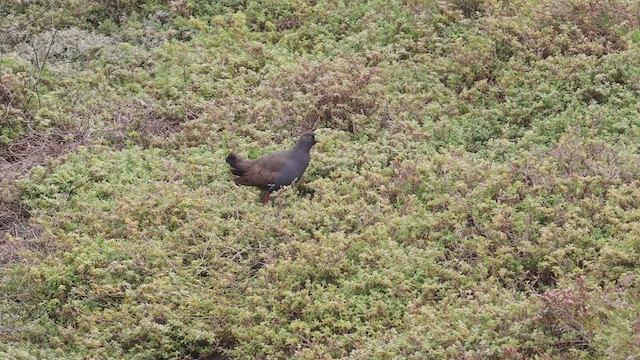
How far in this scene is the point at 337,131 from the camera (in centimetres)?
1049

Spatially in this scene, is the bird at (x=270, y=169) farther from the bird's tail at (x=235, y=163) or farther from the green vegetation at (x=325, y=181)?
the green vegetation at (x=325, y=181)

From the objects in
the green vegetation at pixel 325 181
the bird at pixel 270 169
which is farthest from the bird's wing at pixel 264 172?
the green vegetation at pixel 325 181

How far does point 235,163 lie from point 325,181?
3.19 ft

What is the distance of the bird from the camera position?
939 centimetres

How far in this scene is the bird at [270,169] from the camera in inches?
370

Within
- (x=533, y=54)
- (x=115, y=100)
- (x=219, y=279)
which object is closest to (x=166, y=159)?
(x=115, y=100)

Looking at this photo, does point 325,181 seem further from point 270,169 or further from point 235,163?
point 235,163

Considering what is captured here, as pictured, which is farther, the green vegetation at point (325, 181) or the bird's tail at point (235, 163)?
the bird's tail at point (235, 163)

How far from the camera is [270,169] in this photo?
31.0ft

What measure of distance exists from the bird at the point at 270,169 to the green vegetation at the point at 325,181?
0.43ft

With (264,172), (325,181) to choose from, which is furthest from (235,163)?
(325,181)

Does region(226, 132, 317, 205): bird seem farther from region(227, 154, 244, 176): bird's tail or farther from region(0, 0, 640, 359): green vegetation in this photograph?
region(0, 0, 640, 359): green vegetation

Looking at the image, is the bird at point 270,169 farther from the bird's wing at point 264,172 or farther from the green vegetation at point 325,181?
the green vegetation at point 325,181

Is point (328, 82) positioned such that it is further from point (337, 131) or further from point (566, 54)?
point (566, 54)
